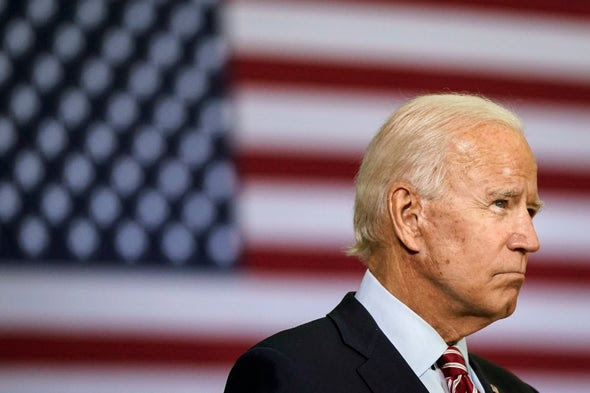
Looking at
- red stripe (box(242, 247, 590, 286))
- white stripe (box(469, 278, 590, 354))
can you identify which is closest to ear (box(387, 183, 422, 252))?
red stripe (box(242, 247, 590, 286))

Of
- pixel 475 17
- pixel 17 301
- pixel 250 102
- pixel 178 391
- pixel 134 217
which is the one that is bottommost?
pixel 178 391

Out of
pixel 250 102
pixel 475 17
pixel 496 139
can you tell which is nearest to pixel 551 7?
pixel 475 17

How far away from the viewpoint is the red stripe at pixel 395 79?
3.64 metres

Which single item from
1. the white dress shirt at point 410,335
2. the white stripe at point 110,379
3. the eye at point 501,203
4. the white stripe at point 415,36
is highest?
the white stripe at point 415,36

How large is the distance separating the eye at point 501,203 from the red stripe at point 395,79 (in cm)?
193

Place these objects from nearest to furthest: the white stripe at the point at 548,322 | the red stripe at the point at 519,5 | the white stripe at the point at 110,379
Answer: the white stripe at the point at 110,379
the white stripe at the point at 548,322
the red stripe at the point at 519,5

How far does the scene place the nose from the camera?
1.77 m

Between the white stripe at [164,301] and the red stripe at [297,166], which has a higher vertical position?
the red stripe at [297,166]

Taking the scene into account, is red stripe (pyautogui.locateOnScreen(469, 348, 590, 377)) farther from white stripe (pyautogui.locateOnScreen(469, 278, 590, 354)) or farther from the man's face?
the man's face

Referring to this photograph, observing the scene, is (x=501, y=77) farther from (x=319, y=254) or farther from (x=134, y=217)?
(x=134, y=217)

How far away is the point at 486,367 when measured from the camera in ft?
6.81

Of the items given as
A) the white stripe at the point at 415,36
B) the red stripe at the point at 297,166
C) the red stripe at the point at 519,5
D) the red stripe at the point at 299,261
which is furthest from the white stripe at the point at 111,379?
the red stripe at the point at 519,5

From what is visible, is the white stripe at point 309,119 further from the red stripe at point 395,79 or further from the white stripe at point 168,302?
the white stripe at point 168,302

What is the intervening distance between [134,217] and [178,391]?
1.94 ft
